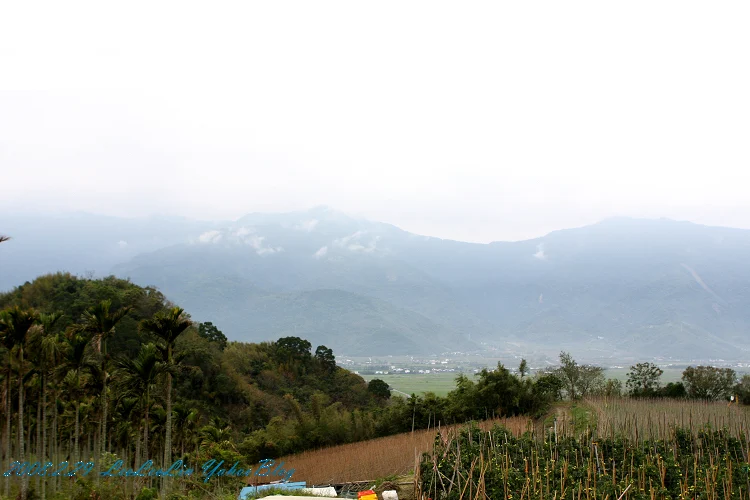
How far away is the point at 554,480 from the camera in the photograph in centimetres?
1278

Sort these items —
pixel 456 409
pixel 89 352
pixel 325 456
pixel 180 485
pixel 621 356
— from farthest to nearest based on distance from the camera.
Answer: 1. pixel 621 356
2. pixel 456 409
3. pixel 325 456
4. pixel 89 352
5. pixel 180 485

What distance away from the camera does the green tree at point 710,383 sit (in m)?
33.2

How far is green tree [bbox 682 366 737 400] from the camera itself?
3325 centimetres

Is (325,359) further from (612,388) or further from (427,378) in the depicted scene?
(427,378)

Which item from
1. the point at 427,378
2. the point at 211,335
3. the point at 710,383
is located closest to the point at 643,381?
the point at 710,383

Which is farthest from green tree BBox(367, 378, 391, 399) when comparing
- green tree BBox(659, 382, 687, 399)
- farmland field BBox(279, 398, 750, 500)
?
farmland field BBox(279, 398, 750, 500)

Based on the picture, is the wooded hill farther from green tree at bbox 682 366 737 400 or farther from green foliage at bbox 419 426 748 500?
green foliage at bbox 419 426 748 500

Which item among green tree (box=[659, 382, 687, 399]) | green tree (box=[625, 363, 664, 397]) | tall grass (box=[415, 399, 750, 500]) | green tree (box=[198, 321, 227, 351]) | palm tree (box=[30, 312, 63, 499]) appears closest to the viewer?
tall grass (box=[415, 399, 750, 500])

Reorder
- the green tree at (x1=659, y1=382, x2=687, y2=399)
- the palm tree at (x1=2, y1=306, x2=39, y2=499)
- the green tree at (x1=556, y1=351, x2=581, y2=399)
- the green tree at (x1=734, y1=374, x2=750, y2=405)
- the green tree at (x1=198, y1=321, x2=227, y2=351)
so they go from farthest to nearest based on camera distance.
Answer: the green tree at (x1=198, y1=321, x2=227, y2=351) < the green tree at (x1=556, y1=351, x2=581, y2=399) < the green tree at (x1=659, y1=382, x2=687, y2=399) < the green tree at (x1=734, y1=374, x2=750, y2=405) < the palm tree at (x1=2, y1=306, x2=39, y2=499)

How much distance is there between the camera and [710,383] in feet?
109

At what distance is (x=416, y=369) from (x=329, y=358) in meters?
62.0

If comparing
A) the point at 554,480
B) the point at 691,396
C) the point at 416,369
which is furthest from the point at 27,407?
the point at 416,369

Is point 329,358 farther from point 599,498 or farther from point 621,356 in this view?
point 621,356

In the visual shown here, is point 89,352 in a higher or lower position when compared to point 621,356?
higher
